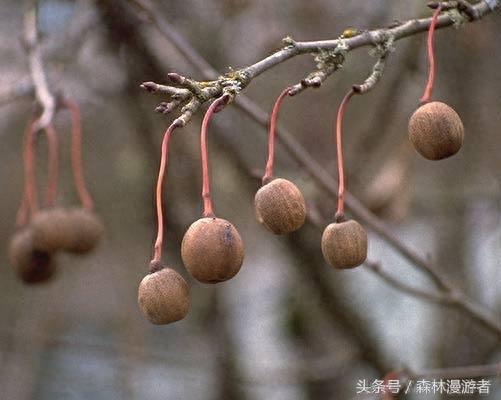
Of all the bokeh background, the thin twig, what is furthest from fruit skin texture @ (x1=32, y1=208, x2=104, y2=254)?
the bokeh background

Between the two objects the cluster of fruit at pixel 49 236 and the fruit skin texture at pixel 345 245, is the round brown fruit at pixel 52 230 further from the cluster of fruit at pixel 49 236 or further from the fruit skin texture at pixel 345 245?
the fruit skin texture at pixel 345 245

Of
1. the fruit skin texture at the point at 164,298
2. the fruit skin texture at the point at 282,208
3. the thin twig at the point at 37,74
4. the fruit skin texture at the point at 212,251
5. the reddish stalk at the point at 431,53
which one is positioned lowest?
the fruit skin texture at the point at 164,298

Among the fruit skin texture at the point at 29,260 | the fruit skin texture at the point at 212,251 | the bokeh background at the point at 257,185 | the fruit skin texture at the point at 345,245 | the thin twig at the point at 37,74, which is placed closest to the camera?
the fruit skin texture at the point at 212,251

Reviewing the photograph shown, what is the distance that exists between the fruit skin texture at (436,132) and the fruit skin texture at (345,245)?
0.21m

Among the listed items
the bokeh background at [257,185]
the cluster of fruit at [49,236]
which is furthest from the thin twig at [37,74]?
the bokeh background at [257,185]

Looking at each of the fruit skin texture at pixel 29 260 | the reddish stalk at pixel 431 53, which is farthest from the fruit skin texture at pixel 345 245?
the fruit skin texture at pixel 29 260

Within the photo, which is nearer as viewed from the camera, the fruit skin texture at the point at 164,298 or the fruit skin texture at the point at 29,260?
the fruit skin texture at the point at 164,298

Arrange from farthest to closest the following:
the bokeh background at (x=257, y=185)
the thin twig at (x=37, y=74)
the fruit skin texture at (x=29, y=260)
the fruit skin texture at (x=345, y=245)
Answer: the bokeh background at (x=257, y=185) < the fruit skin texture at (x=29, y=260) < the thin twig at (x=37, y=74) < the fruit skin texture at (x=345, y=245)

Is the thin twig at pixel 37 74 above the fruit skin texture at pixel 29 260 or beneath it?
above

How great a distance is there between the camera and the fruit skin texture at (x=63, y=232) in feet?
8.75

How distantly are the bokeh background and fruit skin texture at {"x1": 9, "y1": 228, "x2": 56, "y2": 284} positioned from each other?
1.63ft

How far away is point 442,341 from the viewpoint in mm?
3900

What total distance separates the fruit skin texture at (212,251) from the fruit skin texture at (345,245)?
0.21 metres

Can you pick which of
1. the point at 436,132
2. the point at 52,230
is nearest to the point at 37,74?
the point at 52,230
